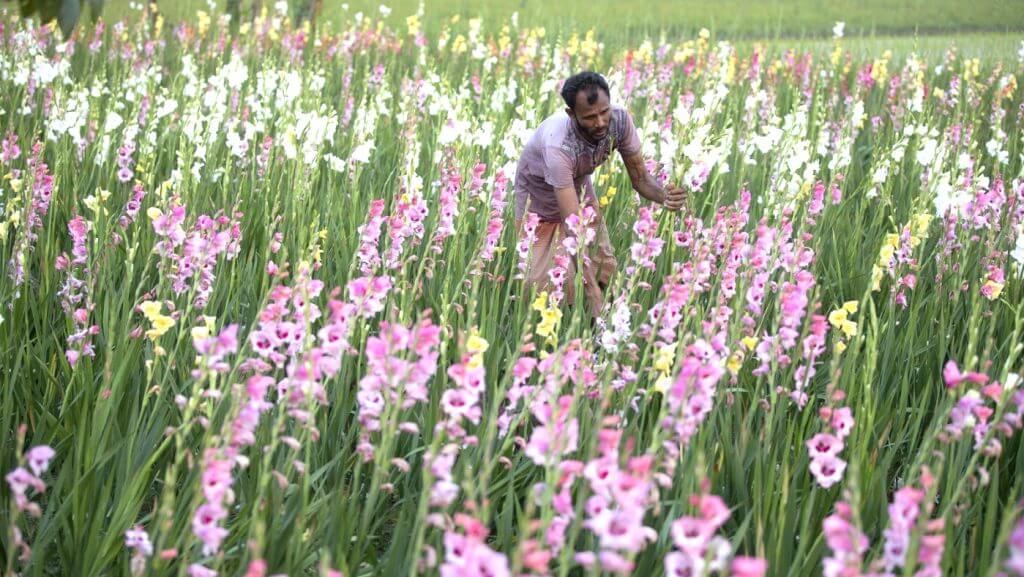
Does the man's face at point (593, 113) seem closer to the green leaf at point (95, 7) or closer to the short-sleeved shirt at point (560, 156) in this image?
the short-sleeved shirt at point (560, 156)

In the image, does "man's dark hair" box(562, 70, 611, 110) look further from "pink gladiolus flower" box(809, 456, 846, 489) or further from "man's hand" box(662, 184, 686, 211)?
"pink gladiolus flower" box(809, 456, 846, 489)

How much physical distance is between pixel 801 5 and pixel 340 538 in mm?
16567

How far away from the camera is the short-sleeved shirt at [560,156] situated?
12.6ft

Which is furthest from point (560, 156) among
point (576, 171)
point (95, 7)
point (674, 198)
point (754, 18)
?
point (754, 18)

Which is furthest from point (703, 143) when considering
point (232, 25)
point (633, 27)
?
point (633, 27)

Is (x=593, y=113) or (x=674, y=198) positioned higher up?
(x=593, y=113)

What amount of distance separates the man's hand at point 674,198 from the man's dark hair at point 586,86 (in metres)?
0.46

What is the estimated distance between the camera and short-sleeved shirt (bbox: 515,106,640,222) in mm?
3854

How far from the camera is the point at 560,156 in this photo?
151 inches

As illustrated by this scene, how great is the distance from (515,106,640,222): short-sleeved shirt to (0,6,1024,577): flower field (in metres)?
0.16

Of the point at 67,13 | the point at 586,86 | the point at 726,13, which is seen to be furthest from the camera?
the point at 726,13

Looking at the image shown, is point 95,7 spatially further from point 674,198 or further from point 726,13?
point 726,13

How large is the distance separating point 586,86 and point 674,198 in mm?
548

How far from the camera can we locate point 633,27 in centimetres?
1421
